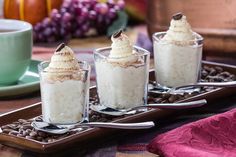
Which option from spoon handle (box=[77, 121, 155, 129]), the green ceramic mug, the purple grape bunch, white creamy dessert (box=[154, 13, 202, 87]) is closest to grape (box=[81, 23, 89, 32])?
the purple grape bunch

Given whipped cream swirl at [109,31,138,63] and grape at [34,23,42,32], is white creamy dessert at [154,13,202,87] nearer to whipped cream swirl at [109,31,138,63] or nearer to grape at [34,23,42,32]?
whipped cream swirl at [109,31,138,63]

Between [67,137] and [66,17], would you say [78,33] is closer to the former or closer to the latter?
[66,17]

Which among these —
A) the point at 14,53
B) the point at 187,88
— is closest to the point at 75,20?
the point at 14,53

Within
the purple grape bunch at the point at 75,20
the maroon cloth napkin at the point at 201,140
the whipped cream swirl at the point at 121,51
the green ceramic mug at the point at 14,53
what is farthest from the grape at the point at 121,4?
the maroon cloth napkin at the point at 201,140

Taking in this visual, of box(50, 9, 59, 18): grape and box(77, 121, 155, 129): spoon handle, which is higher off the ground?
box(50, 9, 59, 18): grape

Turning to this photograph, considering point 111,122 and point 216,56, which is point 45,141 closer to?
point 111,122

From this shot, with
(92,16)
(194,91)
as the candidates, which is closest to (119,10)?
(92,16)

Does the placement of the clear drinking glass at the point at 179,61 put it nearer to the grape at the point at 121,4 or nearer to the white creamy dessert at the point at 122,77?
the white creamy dessert at the point at 122,77
